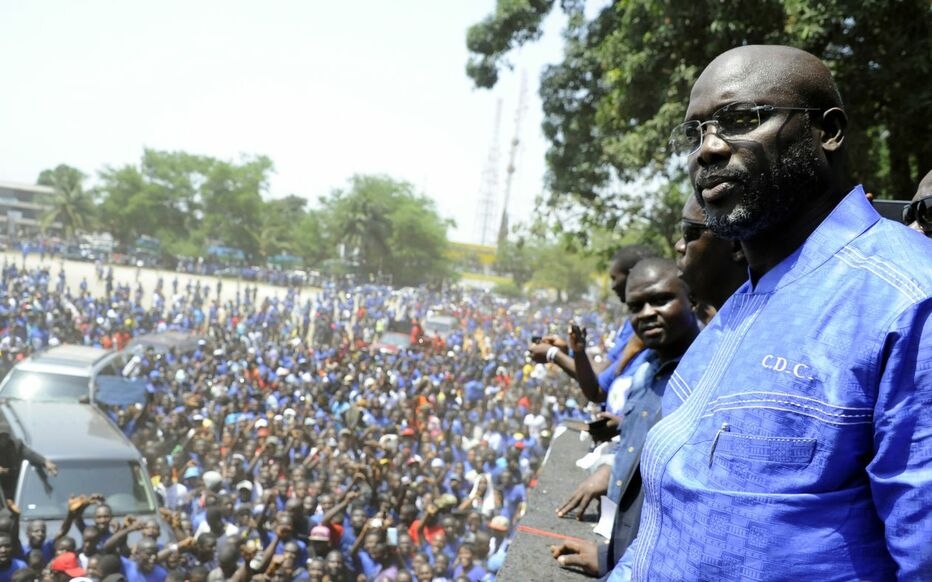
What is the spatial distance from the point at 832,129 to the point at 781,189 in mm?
110

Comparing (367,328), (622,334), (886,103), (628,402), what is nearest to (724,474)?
(628,402)

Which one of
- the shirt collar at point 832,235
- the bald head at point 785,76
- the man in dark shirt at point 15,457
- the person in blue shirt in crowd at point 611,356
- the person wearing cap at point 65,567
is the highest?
the bald head at point 785,76

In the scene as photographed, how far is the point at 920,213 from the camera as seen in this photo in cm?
175

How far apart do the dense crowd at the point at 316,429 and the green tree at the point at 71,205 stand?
6.74m

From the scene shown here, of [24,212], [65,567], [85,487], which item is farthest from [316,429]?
[24,212]

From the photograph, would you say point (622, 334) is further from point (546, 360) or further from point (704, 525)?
point (704, 525)

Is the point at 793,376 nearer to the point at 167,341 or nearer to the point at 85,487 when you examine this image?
the point at 85,487

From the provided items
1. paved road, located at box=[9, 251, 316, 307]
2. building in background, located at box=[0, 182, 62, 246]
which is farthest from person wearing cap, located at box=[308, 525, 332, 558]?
building in background, located at box=[0, 182, 62, 246]

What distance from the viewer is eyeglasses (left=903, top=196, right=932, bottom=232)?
174 cm

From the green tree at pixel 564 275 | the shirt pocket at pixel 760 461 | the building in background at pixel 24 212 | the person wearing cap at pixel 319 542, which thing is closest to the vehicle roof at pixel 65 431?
the person wearing cap at pixel 319 542

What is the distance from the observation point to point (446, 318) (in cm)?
2373

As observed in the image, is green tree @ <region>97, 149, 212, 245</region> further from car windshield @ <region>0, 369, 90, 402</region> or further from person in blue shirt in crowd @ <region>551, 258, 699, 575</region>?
person in blue shirt in crowd @ <region>551, 258, 699, 575</region>

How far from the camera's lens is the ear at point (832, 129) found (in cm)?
96

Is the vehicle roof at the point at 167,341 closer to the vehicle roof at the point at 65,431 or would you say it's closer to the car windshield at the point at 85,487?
the vehicle roof at the point at 65,431
